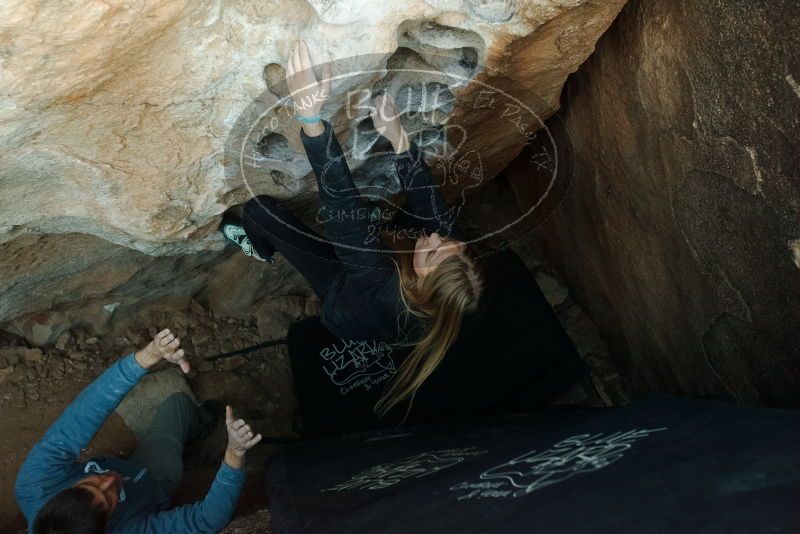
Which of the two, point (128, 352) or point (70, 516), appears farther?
point (128, 352)

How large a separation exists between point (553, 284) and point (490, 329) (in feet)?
1.46

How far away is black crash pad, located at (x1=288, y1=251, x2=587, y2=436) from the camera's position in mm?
2330

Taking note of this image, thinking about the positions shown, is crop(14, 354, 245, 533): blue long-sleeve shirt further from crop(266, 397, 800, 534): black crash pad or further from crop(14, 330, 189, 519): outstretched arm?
crop(266, 397, 800, 534): black crash pad

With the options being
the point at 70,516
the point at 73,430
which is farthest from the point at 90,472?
the point at 70,516

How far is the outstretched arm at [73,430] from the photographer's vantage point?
182 centimetres

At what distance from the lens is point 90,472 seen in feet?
6.19

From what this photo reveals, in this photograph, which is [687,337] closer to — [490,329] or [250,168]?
[490,329]

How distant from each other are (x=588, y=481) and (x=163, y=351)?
1.15 meters

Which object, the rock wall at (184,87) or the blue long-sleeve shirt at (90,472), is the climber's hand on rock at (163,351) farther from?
the rock wall at (184,87)

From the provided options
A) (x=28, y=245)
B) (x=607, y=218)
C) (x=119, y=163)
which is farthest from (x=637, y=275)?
(x=28, y=245)

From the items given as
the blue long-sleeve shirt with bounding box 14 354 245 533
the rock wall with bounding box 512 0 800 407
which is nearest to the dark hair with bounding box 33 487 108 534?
the blue long-sleeve shirt with bounding box 14 354 245 533

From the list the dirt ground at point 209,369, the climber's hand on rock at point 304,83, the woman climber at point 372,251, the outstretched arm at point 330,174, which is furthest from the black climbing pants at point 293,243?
the climber's hand on rock at point 304,83

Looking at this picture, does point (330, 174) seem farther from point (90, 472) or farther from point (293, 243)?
point (90, 472)

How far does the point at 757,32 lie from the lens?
1.16 meters
